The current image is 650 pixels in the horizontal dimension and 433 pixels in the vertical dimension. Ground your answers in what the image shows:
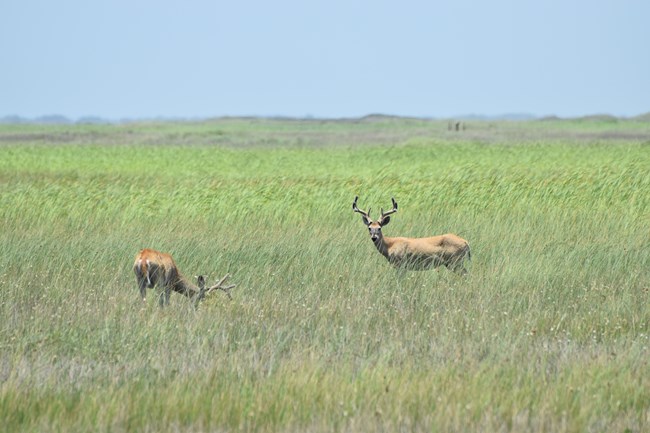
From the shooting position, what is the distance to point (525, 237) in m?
16.7

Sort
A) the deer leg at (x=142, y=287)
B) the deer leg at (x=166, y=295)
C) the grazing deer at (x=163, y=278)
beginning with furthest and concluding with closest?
1. the deer leg at (x=142, y=287)
2. the deer leg at (x=166, y=295)
3. the grazing deer at (x=163, y=278)

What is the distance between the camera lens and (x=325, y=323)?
1023 centimetres

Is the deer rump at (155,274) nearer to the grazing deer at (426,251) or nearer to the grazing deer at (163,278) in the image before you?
the grazing deer at (163,278)

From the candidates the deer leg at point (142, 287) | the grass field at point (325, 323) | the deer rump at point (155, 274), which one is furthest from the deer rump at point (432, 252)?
the deer leg at point (142, 287)

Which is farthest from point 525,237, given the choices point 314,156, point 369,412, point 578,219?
point 314,156

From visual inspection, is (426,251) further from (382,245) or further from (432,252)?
(382,245)

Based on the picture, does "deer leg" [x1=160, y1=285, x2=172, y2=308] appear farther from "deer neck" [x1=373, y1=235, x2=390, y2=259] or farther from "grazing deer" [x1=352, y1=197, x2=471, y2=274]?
"deer neck" [x1=373, y1=235, x2=390, y2=259]

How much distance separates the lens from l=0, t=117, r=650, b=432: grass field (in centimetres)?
745

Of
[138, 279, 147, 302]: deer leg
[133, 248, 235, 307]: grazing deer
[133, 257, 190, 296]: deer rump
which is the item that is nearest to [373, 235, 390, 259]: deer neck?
[133, 248, 235, 307]: grazing deer

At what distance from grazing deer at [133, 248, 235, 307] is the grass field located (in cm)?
17

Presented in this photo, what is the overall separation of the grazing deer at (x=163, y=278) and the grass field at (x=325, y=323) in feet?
0.56

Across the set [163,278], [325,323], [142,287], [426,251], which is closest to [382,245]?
[426,251]

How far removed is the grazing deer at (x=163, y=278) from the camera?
1136 centimetres

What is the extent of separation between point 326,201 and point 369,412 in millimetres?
15557
